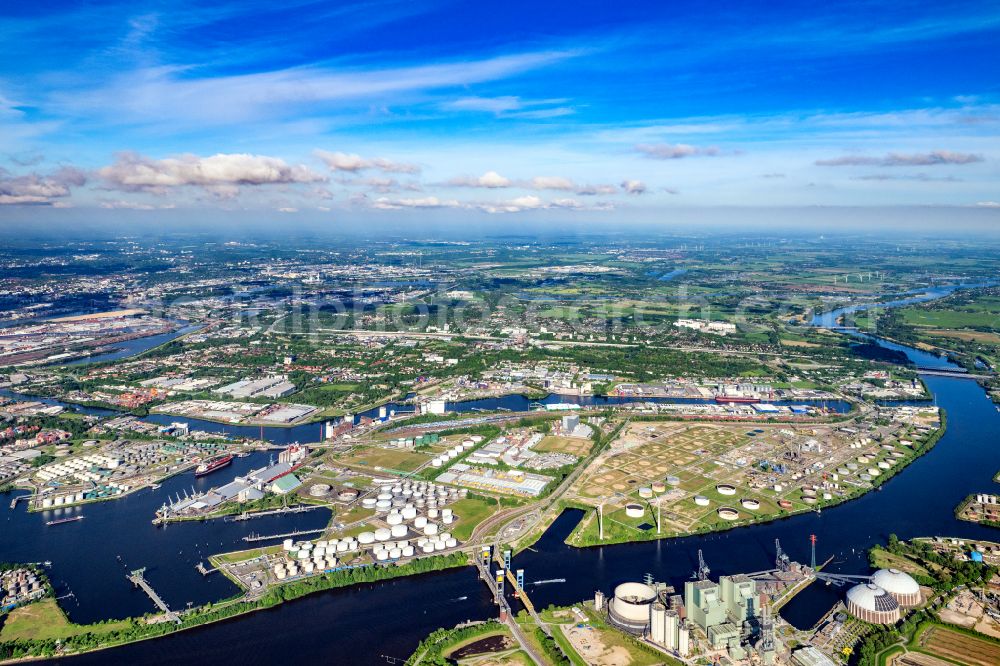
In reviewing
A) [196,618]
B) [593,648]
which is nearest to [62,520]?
[196,618]

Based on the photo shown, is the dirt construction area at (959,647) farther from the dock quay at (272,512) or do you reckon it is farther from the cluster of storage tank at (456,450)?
the dock quay at (272,512)

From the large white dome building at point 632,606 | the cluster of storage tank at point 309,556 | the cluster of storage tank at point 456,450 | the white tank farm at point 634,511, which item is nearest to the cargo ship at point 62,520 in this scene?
the cluster of storage tank at point 309,556

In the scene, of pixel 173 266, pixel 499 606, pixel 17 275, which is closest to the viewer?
pixel 499 606

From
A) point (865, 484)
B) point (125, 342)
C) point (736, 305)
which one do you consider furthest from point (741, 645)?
point (736, 305)

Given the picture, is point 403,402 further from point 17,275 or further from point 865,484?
point 17,275

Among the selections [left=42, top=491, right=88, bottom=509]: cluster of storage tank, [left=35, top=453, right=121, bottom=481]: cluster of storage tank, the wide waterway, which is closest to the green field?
the wide waterway

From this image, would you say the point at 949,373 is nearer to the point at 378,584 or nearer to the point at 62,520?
the point at 378,584

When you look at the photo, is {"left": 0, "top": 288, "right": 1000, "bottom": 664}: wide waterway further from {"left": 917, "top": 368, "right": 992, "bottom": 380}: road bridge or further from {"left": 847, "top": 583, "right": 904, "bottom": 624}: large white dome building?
{"left": 917, "top": 368, "right": 992, "bottom": 380}: road bridge
